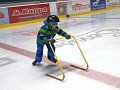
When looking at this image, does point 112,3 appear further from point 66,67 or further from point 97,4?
point 66,67

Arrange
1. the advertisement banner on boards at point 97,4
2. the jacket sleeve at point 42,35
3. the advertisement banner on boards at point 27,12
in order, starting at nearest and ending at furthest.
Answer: the jacket sleeve at point 42,35, the advertisement banner on boards at point 27,12, the advertisement banner on boards at point 97,4

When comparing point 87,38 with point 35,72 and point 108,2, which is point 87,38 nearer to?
point 35,72

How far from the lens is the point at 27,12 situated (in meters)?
11.1

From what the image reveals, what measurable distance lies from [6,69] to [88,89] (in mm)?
1877

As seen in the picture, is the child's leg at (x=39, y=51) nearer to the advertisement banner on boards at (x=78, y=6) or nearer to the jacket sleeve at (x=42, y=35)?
the jacket sleeve at (x=42, y=35)

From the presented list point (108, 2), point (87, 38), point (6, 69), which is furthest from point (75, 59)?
point (108, 2)

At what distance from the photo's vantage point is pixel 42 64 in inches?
181

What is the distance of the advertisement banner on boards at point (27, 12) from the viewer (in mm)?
10616

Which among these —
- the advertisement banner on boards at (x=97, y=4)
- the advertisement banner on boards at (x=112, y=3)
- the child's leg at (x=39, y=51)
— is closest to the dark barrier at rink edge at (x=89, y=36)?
the child's leg at (x=39, y=51)

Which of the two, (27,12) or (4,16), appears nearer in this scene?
A: (4,16)

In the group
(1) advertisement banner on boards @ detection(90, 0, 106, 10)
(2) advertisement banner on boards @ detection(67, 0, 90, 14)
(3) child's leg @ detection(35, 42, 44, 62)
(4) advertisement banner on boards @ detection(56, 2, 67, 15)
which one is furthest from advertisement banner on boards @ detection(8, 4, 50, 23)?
(3) child's leg @ detection(35, 42, 44, 62)

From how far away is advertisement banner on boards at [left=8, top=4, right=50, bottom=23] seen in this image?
34.8 ft

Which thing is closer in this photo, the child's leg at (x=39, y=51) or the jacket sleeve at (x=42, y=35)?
the jacket sleeve at (x=42, y=35)

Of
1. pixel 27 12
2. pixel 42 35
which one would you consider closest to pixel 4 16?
pixel 27 12
